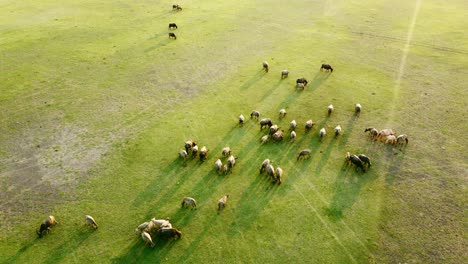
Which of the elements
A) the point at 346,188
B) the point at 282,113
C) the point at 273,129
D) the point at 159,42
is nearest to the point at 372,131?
the point at 346,188

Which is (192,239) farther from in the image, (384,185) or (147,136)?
(384,185)

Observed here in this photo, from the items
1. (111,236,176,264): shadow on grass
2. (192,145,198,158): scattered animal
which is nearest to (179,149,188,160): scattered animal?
(192,145,198,158): scattered animal

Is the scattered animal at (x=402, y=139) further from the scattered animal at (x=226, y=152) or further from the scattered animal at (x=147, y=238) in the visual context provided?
the scattered animal at (x=147, y=238)

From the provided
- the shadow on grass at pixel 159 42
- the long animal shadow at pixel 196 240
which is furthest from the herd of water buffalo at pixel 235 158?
the shadow on grass at pixel 159 42

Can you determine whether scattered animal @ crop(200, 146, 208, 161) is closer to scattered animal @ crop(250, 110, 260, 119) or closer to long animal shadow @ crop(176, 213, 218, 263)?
long animal shadow @ crop(176, 213, 218, 263)

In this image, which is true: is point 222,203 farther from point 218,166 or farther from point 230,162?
point 230,162

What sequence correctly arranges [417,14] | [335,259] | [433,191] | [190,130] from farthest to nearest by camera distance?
[417,14]
[190,130]
[433,191]
[335,259]

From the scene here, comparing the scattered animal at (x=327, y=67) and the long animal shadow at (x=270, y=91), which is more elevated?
the scattered animal at (x=327, y=67)

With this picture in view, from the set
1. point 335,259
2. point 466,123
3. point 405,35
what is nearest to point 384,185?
point 335,259
